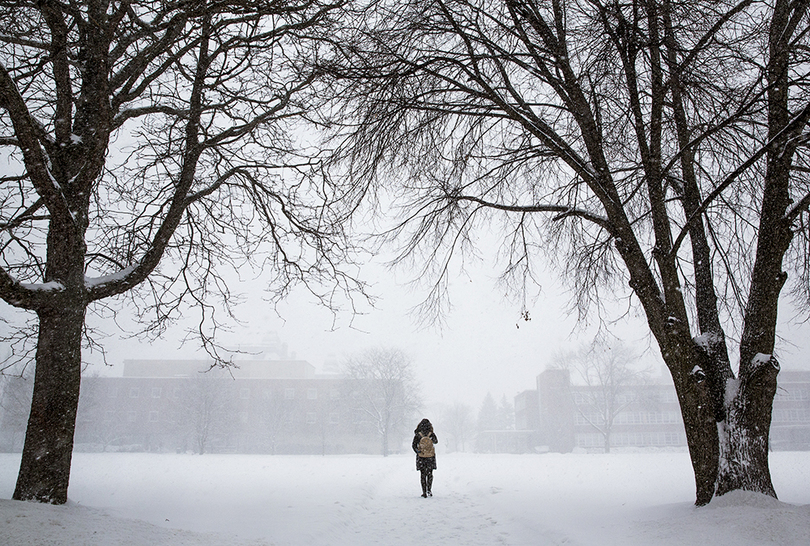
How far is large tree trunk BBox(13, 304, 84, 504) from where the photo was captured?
520 centimetres

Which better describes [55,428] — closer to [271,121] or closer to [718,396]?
[271,121]

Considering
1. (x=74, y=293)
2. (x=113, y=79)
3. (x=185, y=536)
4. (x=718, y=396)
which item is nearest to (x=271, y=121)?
(x=113, y=79)

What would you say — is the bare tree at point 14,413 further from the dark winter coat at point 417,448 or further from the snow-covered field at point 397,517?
the dark winter coat at point 417,448

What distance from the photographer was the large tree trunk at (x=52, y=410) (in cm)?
520

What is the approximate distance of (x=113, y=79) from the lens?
6773 millimetres

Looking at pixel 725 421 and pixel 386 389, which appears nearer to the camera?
pixel 725 421

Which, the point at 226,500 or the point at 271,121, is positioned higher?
the point at 271,121

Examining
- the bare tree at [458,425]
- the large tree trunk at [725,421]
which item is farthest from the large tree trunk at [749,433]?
the bare tree at [458,425]

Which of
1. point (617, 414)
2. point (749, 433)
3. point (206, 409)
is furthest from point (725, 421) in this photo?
point (617, 414)

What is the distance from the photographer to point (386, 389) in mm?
49938

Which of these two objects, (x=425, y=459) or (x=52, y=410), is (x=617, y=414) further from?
(x=52, y=410)

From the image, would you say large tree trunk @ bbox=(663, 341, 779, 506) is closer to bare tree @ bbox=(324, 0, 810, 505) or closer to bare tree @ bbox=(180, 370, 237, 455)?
bare tree @ bbox=(324, 0, 810, 505)

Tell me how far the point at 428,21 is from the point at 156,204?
5491mm

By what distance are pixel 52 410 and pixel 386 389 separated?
45.8 metres
